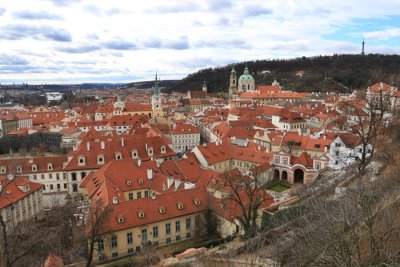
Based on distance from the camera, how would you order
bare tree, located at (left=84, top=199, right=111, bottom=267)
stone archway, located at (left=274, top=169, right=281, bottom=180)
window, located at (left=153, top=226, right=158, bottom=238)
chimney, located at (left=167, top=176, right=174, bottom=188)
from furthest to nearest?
1. stone archway, located at (left=274, top=169, right=281, bottom=180)
2. chimney, located at (left=167, top=176, right=174, bottom=188)
3. window, located at (left=153, top=226, right=158, bottom=238)
4. bare tree, located at (left=84, top=199, right=111, bottom=267)

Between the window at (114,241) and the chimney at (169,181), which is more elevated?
the chimney at (169,181)

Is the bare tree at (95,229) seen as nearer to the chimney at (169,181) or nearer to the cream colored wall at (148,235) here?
the cream colored wall at (148,235)

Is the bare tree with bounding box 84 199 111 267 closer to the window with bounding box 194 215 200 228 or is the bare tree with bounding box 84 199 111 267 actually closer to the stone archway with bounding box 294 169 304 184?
the window with bounding box 194 215 200 228

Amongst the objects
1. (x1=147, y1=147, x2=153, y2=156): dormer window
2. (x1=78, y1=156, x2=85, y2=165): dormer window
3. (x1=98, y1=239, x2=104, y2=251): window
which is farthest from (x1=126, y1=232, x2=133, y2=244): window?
(x1=147, y1=147, x2=153, y2=156): dormer window

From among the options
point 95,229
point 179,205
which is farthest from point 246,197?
point 95,229

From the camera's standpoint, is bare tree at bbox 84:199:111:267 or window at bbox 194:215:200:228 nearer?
bare tree at bbox 84:199:111:267

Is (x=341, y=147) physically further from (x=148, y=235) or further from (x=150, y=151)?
(x=148, y=235)

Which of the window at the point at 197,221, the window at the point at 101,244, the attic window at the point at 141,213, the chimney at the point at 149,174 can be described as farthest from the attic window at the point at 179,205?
the chimney at the point at 149,174

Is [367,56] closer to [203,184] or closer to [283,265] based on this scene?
[203,184]
